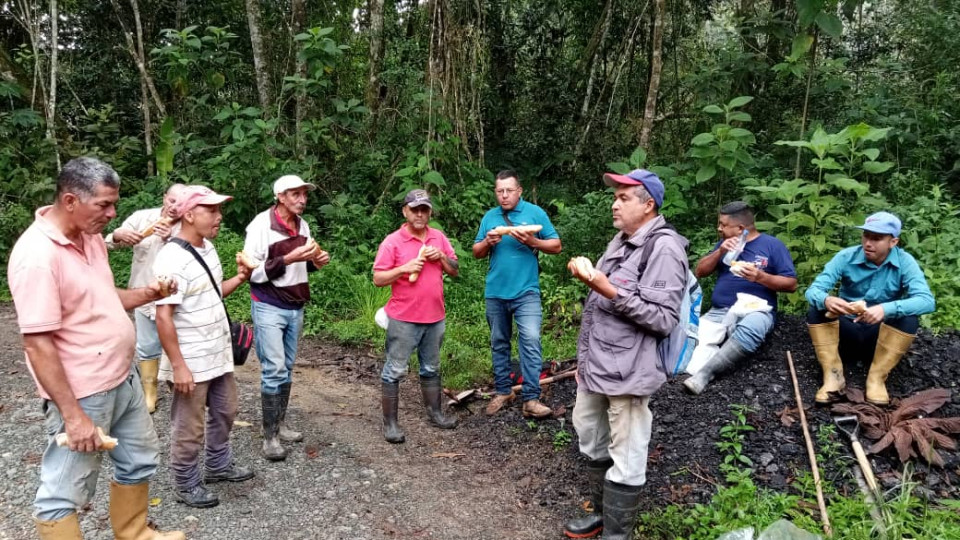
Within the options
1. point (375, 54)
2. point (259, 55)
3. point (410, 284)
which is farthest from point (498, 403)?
point (259, 55)

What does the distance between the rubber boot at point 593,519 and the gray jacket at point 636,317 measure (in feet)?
2.10

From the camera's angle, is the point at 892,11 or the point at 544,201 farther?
the point at 892,11

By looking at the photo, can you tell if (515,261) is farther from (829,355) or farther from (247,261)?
(829,355)

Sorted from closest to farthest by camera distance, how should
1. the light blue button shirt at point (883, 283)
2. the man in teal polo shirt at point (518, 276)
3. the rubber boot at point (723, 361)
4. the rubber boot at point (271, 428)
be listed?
the light blue button shirt at point (883, 283) → the rubber boot at point (271, 428) → the rubber boot at point (723, 361) → the man in teal polo shirt at point (518, 276)

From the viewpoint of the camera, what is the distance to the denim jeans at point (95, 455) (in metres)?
2.73

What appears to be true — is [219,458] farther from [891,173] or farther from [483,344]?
[891,173]

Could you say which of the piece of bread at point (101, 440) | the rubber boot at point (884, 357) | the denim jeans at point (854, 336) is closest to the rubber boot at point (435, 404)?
the piece of bread at point (101, 440)

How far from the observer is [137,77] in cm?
1255

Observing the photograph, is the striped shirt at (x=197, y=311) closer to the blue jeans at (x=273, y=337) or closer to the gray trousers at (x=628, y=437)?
the blue jeans at (x=273, y=337)

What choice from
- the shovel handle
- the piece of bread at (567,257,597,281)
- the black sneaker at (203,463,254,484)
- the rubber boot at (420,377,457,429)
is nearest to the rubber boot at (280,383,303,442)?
the black sneaker at (203,463,254,484)

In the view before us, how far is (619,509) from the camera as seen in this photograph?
3.41m

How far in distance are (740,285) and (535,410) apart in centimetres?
207

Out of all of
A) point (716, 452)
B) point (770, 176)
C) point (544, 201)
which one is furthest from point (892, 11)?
point (716, 452)

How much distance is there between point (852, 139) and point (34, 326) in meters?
6.24
